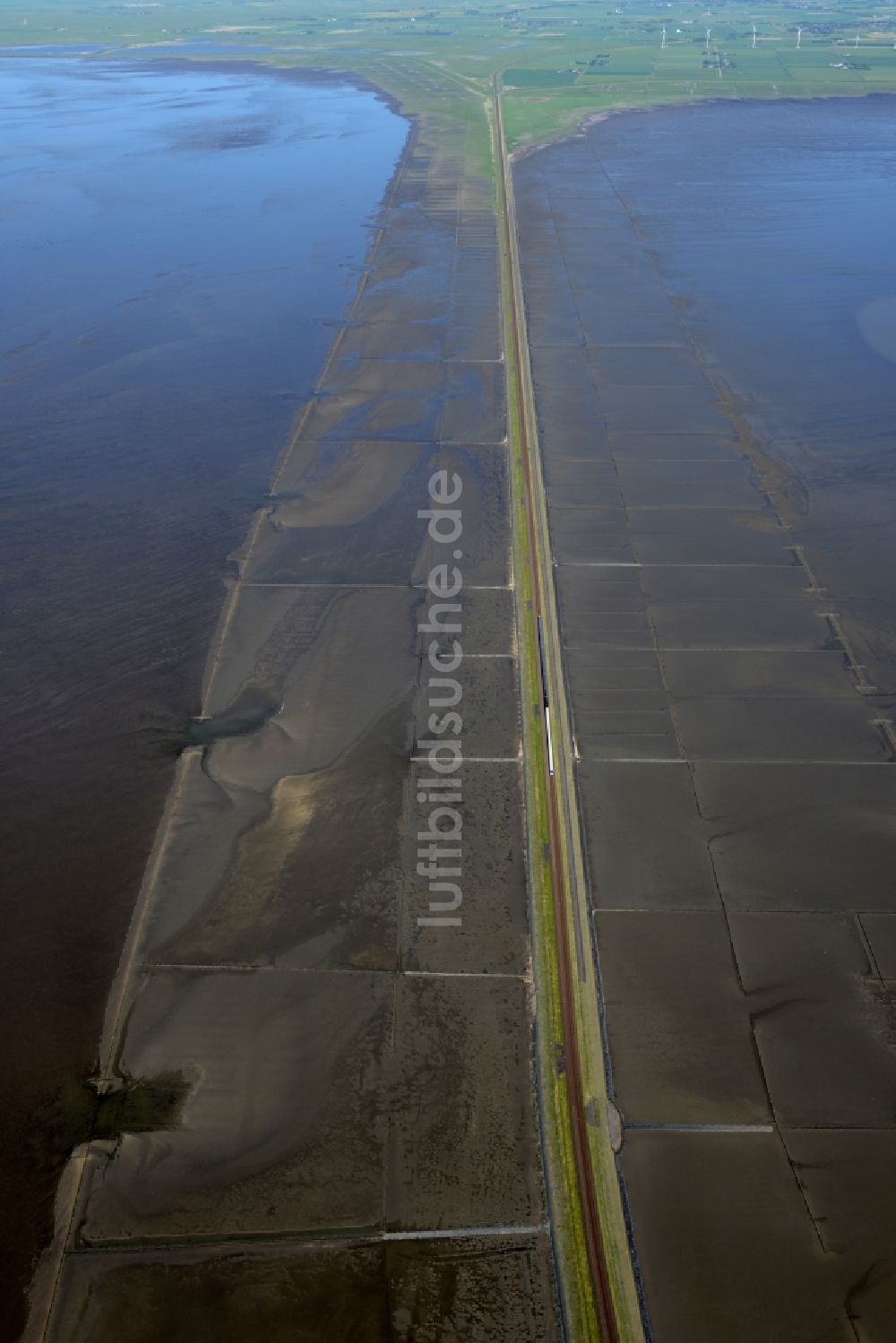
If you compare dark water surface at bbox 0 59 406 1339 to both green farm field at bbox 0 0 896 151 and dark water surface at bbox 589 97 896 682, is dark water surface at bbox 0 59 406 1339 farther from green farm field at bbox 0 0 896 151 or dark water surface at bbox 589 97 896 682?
green farm field at bbox 0 0 896 151

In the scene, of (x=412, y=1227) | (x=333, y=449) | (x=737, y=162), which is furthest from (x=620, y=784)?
Answer: (x=737, y=162)

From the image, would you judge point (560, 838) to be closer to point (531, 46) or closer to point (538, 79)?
point (538, 79)

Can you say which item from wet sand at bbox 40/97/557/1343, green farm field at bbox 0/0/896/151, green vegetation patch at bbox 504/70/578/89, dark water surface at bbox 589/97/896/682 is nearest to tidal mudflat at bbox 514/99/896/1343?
dark water surface at bbox 589/97/896/682

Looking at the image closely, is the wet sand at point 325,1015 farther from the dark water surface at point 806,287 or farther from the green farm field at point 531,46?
the green farm field at point 531,46

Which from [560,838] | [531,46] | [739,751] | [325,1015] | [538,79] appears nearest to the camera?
[325,1015]

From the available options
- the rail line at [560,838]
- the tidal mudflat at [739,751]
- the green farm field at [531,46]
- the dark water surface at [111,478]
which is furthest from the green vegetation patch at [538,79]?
the rail line at [560,838]

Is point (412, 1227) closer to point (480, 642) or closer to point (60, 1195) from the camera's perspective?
point (60, 1195)

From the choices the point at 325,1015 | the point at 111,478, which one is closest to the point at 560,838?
the point at 325,1015
